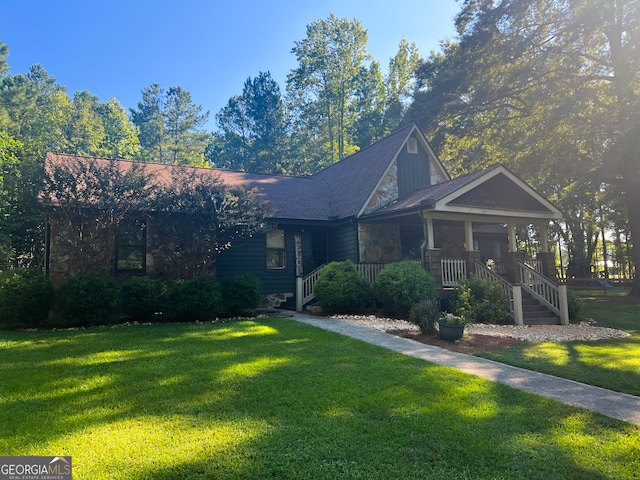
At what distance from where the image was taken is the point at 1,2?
10.2 m

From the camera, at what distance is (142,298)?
9664 millimetres

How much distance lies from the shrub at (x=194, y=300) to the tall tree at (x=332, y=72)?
83.7 feet

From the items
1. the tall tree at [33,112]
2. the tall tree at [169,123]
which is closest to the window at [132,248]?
the tall tree at [33,112]

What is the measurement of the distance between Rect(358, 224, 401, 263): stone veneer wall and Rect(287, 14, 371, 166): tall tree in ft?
67.1

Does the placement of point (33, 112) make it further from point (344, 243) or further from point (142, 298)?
point (344, 243)

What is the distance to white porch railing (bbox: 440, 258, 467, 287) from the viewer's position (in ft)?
38.5

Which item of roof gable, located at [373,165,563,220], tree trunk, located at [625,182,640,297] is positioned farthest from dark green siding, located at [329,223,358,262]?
tree trunk, located at [625,182,640,297]

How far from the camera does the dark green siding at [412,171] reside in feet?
49.7

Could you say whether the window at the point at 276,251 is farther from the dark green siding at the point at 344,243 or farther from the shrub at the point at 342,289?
the shrub at the point at 342,289

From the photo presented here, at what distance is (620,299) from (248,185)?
16434 millimetres

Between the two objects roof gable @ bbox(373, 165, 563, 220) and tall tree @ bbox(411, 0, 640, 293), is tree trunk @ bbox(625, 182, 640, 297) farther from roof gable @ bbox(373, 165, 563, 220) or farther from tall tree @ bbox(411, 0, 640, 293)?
roof gable @ bbox(373, 165, 563, 220)

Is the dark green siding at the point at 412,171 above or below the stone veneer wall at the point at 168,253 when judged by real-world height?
above

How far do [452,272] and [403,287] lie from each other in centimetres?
232

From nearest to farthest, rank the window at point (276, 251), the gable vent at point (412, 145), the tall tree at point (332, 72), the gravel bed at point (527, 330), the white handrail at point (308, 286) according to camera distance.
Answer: the gravel bed at point (527, 330), the white handrail at point (308, 286), the window at point (276, 251), the gable vent at point (412, 145), the tall tree at point (332, 72)
